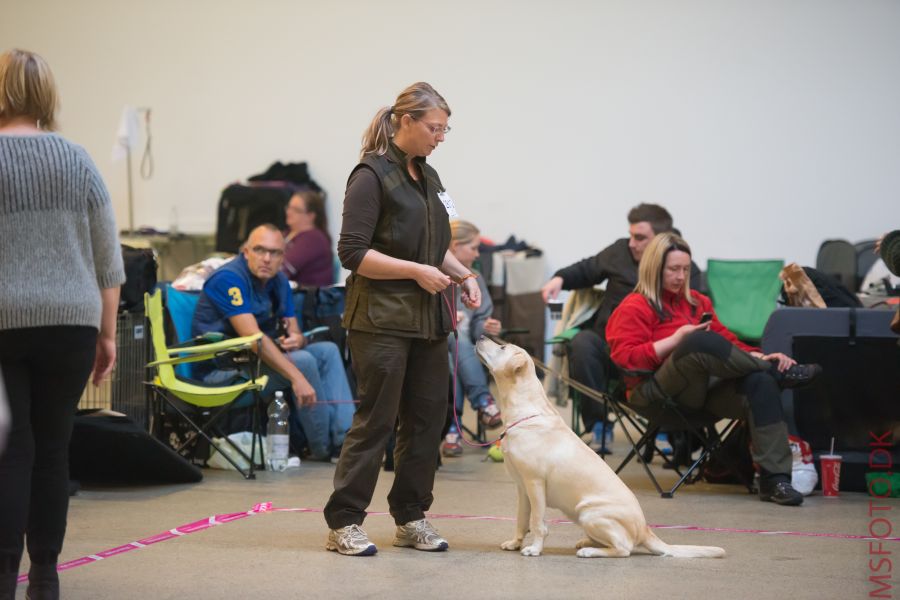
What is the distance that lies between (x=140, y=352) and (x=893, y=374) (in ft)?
11.4

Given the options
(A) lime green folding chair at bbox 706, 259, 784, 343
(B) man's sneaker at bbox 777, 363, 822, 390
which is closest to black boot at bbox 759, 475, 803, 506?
(B) man's sneaker at bbox 777, 363, 822, 390

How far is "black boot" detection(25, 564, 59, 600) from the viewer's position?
2.63 m

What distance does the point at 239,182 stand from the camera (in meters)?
9.83

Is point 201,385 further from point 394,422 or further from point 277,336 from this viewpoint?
point 394,422

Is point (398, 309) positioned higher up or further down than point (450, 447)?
higher up

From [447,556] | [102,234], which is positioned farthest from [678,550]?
[102,234]

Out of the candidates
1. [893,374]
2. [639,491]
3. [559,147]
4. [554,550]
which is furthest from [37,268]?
[559,147]

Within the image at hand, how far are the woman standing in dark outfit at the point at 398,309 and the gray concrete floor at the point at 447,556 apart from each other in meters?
0.19

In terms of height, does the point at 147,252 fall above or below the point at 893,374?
above

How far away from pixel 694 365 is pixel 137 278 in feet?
8.81

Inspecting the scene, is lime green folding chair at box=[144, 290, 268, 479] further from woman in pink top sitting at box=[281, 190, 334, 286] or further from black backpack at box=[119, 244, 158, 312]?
woman in pink top sitting at box=[281, 190, 334, 286]

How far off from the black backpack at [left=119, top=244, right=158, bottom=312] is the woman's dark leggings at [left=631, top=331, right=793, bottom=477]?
2474 millimetres

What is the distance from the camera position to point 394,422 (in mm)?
3414

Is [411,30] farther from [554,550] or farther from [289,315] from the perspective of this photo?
[554,550]
